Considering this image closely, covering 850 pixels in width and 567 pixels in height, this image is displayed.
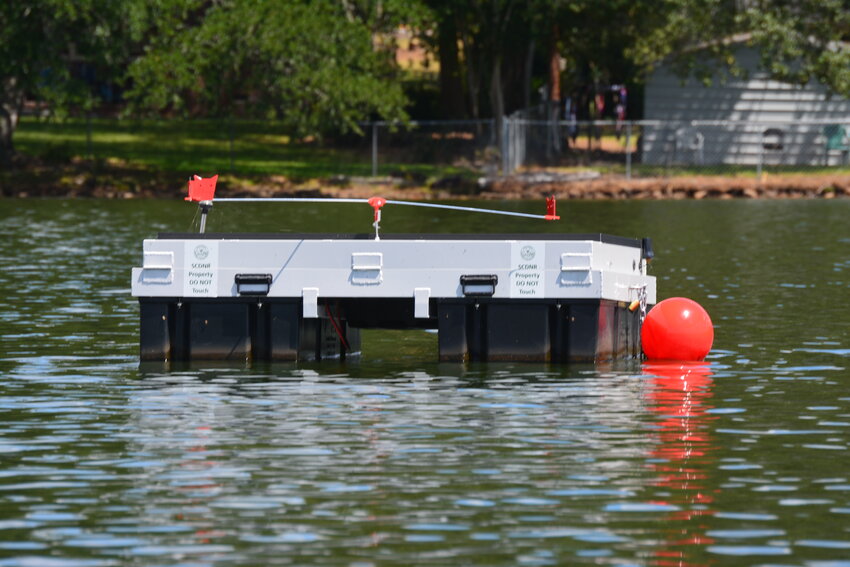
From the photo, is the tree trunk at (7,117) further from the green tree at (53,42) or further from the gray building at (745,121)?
the gray building at (745,121)

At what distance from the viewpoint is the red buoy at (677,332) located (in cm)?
2123

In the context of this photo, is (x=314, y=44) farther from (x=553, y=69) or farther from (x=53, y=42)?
(x=553, y=69)

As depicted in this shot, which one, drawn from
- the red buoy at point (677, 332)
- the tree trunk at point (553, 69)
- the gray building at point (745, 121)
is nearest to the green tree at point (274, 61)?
the gray building at point (745, 121)

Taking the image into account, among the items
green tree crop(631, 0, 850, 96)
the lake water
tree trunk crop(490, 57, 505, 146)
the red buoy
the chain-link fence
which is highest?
green tree crop(631, 0, 850, 96)

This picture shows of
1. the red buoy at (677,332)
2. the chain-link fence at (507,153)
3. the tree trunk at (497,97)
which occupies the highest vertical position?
the tree trunk at (497,97)

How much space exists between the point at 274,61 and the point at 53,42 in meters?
7.01

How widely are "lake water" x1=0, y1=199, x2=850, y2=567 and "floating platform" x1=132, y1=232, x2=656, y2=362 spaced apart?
36 centimetres

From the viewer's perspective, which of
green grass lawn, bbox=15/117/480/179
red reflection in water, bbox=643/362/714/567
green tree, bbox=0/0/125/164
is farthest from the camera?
green grass lawn, bbox=15/117/480/179

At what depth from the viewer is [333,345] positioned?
2198 centimetres

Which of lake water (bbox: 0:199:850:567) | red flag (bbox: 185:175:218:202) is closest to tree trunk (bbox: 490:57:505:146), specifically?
lake water (bbox: 0:199:850:567)

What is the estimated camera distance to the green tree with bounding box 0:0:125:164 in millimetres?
59938

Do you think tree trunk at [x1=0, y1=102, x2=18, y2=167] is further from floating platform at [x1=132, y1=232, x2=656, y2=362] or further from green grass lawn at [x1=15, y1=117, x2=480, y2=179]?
floating platform at [x1=132, y1=232, x2=656, y2=362]

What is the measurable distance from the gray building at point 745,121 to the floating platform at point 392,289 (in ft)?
151

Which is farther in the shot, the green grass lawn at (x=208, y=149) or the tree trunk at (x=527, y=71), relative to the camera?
the tree trunk at (x=527, y=71)
